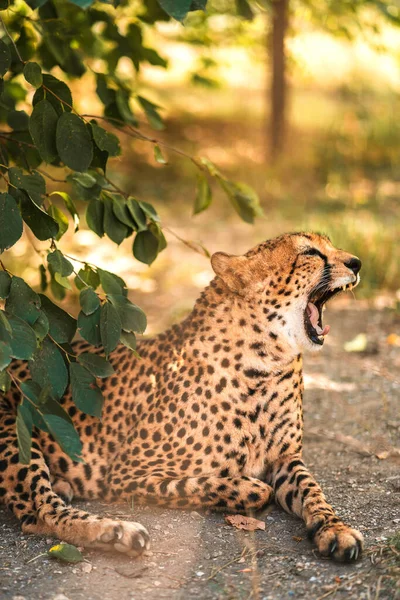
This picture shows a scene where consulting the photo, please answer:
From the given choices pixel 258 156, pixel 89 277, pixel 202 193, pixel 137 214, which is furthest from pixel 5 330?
pixel 258 156

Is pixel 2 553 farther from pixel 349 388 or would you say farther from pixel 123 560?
pixel 349 388

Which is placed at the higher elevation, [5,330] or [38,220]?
[38,220]

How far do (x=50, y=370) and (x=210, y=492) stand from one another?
889mm

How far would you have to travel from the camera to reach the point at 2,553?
12.1 feet

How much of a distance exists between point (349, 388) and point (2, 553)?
269 cm

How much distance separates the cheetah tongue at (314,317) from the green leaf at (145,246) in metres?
0.77

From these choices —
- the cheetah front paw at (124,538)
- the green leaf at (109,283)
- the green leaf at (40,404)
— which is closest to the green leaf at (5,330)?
the green leaf at (40,404)

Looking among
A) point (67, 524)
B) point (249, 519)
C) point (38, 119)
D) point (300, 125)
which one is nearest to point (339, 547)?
point (249, 519)

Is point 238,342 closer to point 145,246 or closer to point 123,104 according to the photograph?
point 145,246

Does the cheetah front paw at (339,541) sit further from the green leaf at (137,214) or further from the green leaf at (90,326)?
the green leaf at (137,214)

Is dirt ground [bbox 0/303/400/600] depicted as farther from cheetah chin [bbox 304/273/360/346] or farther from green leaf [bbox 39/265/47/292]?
green leaf [bbox 39/265/47/292]

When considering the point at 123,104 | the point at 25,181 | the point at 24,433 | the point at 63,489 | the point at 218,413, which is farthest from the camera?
the point at 123,104

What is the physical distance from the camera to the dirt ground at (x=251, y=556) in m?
3.31

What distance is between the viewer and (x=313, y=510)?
3.74 m
